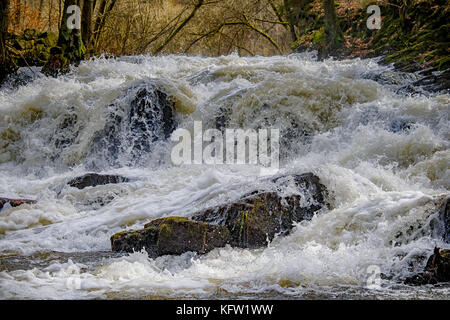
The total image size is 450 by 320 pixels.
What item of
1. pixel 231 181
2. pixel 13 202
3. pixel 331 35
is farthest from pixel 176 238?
pixel 331 35

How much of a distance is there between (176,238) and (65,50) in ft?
32.1

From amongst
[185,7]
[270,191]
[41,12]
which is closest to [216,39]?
[185,7]

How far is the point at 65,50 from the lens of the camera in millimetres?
12883

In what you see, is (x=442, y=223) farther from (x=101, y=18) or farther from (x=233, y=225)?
(x=101, y=18)

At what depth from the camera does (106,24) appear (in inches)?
602

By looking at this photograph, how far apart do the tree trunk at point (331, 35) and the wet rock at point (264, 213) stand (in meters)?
8.43

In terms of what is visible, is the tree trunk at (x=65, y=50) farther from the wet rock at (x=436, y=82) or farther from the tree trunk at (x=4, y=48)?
the wet rock at (x=436, y=82)

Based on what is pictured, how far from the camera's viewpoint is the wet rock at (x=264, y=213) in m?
4.55

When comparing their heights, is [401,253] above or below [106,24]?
below

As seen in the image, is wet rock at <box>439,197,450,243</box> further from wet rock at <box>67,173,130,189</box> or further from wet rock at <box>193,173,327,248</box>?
wet rock at <box>67,173,130,189</box>
